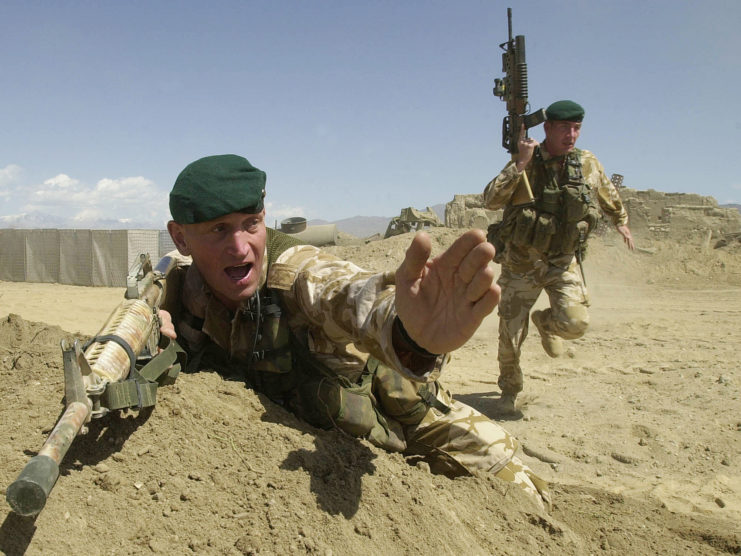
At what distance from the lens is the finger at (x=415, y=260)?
154cm

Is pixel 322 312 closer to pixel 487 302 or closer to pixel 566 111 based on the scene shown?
pixel 487 302

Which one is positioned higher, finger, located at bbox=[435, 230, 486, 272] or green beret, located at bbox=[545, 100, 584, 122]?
green beret, located at bbox=[545, 100, 584, 122]

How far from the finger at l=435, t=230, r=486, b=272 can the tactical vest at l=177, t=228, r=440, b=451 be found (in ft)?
2.81

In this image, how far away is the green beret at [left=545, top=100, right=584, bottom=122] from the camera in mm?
4852

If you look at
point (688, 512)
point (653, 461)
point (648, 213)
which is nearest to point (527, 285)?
point (653, 461)

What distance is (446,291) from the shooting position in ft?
5.16

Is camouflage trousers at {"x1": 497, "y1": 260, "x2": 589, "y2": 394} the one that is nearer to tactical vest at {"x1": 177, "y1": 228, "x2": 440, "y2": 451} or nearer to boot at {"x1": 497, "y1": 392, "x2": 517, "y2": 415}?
boot at {"x1": 497, "y1": 392, "x2": 517, "y2": 415}

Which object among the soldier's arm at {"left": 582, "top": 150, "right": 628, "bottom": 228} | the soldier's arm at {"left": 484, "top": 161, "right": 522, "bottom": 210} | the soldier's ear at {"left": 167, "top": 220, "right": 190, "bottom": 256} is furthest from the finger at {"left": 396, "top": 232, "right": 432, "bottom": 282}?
the soldier's arm at {"left": 582, "top": 150, "right": 628, "bottom": 228}

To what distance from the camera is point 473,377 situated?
6.17m

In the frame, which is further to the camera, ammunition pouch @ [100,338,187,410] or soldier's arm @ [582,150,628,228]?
soldier's arm @ [582,150,628,228]

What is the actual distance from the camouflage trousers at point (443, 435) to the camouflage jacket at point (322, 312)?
0.62ft

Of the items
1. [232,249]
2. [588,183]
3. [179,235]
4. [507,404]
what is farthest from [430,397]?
[588,183]

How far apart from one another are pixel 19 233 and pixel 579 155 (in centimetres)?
1703

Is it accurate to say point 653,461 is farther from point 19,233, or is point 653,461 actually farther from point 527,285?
point 19,233
